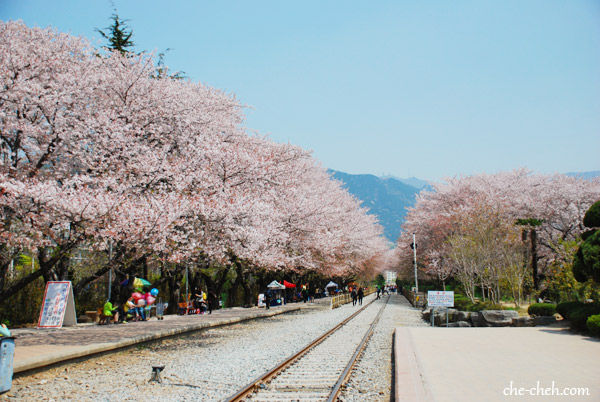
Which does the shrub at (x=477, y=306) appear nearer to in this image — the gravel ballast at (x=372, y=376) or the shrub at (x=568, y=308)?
the shrub at (x=568, y=308)

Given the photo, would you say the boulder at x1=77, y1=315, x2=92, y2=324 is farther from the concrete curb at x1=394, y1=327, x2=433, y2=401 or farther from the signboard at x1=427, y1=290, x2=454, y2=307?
the signboard at x1=427, y1=290, x2=454, y2=307

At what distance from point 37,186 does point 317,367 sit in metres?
9.50

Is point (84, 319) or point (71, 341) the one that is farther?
point (84, 319)

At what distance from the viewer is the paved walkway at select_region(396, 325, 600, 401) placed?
7.37 metres

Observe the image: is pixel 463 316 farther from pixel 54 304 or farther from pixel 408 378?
pixel 54 304

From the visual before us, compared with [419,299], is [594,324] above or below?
above

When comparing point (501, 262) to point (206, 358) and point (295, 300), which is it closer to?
point (206, 358)

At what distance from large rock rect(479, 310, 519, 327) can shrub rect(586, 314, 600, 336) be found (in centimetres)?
548

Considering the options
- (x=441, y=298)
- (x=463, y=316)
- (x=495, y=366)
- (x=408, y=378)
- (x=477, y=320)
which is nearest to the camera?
(x=408, y=378)

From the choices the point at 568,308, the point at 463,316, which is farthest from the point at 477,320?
the point at 568,308

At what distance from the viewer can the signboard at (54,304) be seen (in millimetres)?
16375

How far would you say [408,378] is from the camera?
833cm

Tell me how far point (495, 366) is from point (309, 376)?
4.01 m

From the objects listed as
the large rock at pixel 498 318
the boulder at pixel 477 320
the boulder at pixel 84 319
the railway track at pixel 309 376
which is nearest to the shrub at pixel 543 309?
the large rock at pixel 498 318
